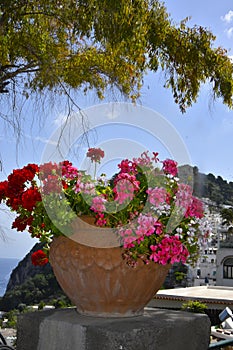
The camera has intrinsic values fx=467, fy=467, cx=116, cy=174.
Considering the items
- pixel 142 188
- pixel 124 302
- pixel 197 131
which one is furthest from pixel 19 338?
pixel 197 131

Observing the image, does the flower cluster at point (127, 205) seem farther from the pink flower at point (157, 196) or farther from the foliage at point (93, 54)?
the foliage at point (93, 54)

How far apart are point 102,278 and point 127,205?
0.27 m

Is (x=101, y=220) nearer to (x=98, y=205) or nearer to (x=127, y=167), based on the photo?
(x=98, y=205)

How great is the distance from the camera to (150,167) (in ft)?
5.89

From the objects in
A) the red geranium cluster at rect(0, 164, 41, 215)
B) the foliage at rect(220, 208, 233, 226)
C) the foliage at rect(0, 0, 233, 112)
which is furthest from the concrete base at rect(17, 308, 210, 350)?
the foliage at rect(220, 208, 233, 226)

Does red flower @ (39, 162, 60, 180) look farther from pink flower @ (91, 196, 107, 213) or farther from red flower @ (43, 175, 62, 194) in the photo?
pink flower @ (91, 196, 107, 213)

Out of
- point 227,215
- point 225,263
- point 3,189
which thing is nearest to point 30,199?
point 3,189

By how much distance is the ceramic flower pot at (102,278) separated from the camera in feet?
5.40

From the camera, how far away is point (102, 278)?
1653 millimetres

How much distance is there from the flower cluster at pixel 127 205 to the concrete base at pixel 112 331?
23 centimetres

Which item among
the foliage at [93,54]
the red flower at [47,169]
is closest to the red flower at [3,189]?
the red flower at [47,169]

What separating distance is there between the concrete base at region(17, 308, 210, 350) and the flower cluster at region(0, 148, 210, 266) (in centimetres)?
23

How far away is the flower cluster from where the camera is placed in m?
1.65

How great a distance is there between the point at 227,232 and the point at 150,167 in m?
38.2
